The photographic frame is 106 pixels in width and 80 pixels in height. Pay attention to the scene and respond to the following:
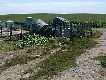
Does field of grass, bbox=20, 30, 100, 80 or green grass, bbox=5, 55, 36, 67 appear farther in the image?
green grass, bbox=5, 55, 36, 67

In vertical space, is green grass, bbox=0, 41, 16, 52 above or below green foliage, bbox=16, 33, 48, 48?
below

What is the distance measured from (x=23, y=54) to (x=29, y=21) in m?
27.9

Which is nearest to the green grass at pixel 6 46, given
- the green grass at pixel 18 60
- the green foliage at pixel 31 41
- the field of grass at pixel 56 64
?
the green foliage at pixel 31 41

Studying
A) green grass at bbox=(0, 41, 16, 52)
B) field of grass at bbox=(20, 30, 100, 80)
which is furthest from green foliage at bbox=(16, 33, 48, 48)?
field of grass at bbox=(20, 30, 100, 80)

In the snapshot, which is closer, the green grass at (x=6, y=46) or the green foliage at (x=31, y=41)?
the green grass at (x=6, y=46)

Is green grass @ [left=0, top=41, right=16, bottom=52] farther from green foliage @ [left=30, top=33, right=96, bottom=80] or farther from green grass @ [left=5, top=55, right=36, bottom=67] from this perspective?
green grass @ [left=5, top=55, right=36, bottom=67]

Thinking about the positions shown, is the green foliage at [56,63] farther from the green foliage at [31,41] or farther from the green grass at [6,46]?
the green grass at [6,46]

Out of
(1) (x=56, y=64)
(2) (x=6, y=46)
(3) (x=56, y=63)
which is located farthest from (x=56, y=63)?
(2) (x=6, y=46)

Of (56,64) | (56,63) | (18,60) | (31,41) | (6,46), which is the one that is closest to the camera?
(56,64)

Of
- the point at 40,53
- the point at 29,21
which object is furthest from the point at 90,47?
the point at 29,21

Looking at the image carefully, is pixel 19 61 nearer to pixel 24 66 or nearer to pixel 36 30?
pixel 24 66

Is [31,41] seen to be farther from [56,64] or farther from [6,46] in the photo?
[56,64]

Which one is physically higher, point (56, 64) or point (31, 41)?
point (56, 64)

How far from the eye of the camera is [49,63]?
2467 centimetres
